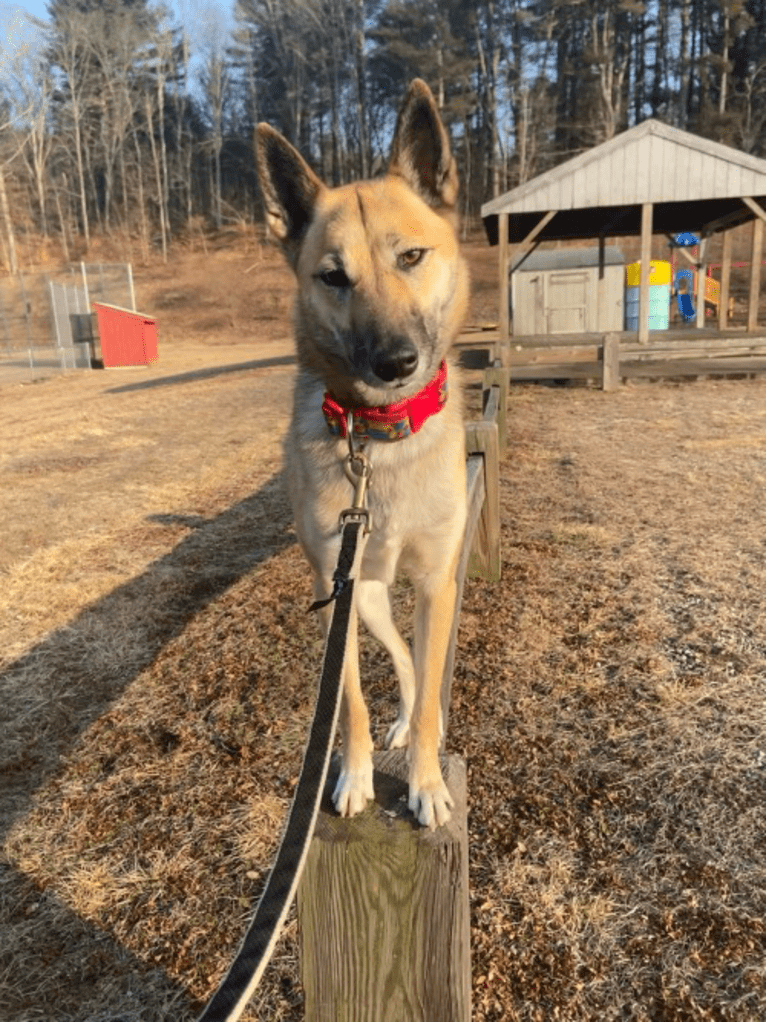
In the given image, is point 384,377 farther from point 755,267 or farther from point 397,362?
point 755,267

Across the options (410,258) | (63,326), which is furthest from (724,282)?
(63,326)

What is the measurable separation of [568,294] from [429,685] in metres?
19.2

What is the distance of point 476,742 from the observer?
3.04 meters

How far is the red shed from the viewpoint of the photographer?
22469mm

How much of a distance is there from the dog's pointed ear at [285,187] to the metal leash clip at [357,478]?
75 cm

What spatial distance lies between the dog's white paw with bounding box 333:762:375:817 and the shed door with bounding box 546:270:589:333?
19.3 metres

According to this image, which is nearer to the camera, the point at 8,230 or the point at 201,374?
the point at 201,374

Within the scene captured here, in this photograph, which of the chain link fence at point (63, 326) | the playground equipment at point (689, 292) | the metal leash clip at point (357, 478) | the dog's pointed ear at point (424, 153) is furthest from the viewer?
the playground equipment at point (689, 292)

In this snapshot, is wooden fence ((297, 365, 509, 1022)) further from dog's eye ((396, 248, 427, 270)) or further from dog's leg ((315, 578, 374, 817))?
dog's eye ((396, 248, 427, 270))

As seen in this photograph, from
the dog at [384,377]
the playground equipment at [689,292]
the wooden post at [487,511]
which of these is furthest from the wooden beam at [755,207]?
the dog at [384,377]

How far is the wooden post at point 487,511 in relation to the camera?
440cm

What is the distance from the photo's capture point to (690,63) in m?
43.3

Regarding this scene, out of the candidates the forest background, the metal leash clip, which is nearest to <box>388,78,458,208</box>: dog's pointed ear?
the metal leash clip

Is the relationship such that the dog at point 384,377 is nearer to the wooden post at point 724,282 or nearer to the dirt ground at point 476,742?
the dirt ground at point 476,742
